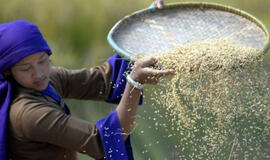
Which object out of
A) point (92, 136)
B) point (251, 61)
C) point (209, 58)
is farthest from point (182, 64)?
point (92, 136)

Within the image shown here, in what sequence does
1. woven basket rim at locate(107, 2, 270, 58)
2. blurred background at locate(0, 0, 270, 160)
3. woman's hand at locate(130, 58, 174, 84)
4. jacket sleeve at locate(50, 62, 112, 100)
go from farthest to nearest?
blurred background at locate(0, 0, 270, 160) < jacket sleeve at locate(50, 62, 112, 100) < woven basket rim at locate(107, 2, 270, 58) < woman's hand at locate(130, 58, 174, 84)

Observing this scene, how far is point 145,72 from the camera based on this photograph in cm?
142

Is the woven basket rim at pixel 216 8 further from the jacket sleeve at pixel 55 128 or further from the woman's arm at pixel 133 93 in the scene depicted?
the jacket sleeve at pixel 55 128

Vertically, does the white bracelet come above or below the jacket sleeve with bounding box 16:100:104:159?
above

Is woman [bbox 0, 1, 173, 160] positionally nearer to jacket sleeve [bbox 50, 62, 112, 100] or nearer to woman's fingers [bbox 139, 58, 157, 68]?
woman's fingers [bbox 139, 58, 157, 68]

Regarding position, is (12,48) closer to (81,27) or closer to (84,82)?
(84,82)

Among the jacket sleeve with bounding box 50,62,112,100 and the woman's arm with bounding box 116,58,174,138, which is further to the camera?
the jacket sleeve with bounding box 50,62,112,100

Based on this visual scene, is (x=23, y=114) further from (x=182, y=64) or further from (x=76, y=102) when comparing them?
(x=76, y=102)

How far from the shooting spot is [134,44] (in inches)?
69.8

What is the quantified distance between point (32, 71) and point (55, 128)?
0.18m

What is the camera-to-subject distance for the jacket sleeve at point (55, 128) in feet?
4.68

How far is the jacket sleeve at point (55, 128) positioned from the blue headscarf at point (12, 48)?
0.20ft

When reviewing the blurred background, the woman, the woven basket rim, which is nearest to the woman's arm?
the woman

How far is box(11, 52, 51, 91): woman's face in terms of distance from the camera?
1.46 m
